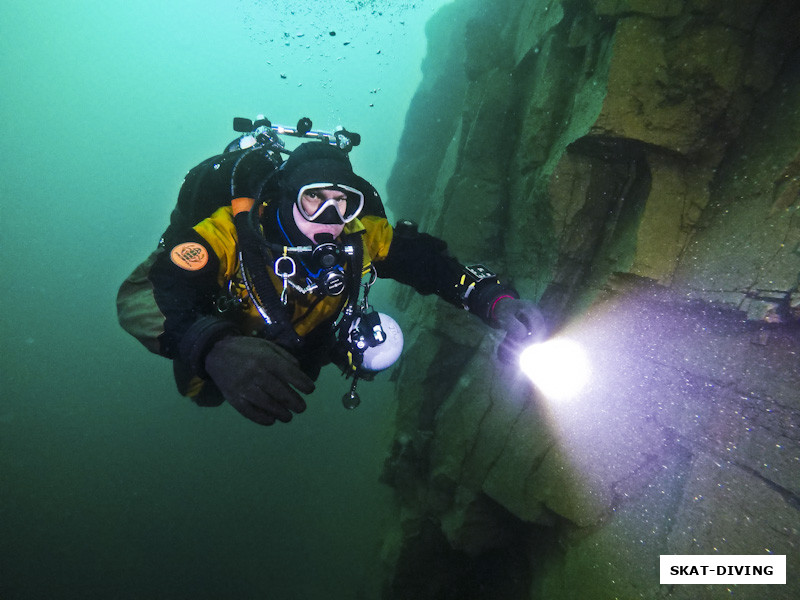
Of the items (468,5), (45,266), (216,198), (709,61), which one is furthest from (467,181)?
(45,266)

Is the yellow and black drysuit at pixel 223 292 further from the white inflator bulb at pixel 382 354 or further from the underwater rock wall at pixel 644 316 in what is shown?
the underwater rock wall at pixel 644 316

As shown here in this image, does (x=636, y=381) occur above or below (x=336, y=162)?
below

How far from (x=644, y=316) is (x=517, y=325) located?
1.58 metres

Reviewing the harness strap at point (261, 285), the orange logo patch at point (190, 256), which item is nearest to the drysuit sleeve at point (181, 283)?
the orange logo patch at point (190, 256)

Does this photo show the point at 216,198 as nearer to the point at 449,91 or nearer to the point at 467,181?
the point at 467,181

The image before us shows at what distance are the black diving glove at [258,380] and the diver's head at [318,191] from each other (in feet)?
3.96

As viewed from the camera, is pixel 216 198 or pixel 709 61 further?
pixel 709 61

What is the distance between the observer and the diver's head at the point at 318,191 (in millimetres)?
2900

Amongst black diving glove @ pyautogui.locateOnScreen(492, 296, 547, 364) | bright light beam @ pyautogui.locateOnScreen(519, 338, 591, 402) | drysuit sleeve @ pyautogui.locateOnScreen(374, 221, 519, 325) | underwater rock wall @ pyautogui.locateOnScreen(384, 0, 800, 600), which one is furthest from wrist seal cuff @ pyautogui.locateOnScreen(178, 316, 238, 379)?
underwater rock wall @ pyautogui.locateOnScreen(384, 0, 800, 600)

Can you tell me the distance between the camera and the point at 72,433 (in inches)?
634

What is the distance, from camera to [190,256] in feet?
8.62

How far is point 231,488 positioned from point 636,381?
1434 cm

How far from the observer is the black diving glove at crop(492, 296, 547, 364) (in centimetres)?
326

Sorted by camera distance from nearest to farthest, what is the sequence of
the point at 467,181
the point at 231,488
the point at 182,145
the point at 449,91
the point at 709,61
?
1. the point at 709,61
2. the point at 467,181
3. the point at 449,91
4. the point at 231,488
5. the point at 182,145
